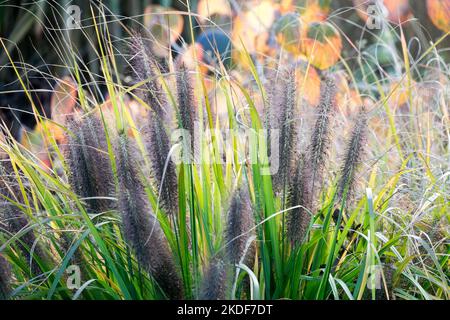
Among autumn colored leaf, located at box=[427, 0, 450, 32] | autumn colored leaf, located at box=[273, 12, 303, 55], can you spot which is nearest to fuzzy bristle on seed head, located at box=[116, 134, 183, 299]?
autumn colored leaf, located at box=[273, 12, 303, 55]

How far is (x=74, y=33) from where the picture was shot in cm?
222

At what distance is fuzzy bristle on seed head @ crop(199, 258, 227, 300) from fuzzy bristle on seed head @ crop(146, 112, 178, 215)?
0.50 feet

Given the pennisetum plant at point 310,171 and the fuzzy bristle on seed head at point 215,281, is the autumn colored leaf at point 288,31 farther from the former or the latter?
the fuzzy bristle on seed head at point 215,281

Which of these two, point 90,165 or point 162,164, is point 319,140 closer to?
point 162,164

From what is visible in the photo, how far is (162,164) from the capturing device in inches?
48.3

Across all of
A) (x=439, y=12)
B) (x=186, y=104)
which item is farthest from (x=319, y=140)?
(x=439, y=12)

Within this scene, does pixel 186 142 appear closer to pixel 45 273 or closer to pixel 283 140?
pixel 283 140

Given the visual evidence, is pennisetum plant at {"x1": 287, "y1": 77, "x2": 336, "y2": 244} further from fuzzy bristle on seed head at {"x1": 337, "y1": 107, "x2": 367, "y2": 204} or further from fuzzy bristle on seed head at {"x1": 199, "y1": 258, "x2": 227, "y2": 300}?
fuzzy bristle on seed head at {"x1": 199, "y1": 258, "x2": 227, "y2": 300}

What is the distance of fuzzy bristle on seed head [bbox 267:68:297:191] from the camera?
1264 millimetres

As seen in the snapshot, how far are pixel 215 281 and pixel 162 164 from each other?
23 cm

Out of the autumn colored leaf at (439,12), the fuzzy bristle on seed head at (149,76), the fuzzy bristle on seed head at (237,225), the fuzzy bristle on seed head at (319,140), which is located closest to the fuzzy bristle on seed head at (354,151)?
the fuzzy bristle on seed head at (319,140)

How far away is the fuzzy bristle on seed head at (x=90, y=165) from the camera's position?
1.31m

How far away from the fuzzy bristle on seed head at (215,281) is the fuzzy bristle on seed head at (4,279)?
382 millimetres
